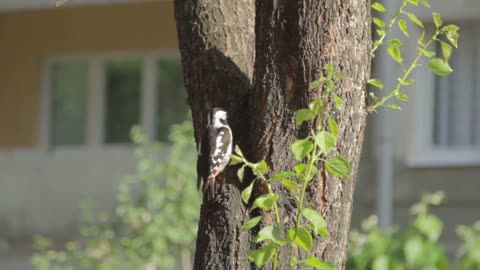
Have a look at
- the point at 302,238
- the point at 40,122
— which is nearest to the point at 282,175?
the point at 302,238

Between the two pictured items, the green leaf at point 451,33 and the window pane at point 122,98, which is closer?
the green leaf at point 451,33

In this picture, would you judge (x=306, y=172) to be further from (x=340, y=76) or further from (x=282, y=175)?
(x=340, y=76)

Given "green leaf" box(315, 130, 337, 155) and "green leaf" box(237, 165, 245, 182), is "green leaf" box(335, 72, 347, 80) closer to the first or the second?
"green leaf" box(315, 130, 337, 155)

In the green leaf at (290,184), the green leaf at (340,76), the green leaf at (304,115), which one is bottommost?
the green leaf at (290,184)

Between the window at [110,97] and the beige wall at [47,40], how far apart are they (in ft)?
0.56

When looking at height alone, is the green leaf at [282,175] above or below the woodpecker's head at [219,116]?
below

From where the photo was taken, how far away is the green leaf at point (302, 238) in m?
3.29

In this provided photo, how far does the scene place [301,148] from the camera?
10.5ft

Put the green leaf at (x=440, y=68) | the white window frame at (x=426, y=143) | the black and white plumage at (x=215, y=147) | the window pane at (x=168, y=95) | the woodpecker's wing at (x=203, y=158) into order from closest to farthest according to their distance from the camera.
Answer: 1. the green leaf at (x=440, y=68)
2. the black and white plumage at (x=215, y=147)
3. the woodpecker's wing at (x=203, y=158)
4. the white window frame at (x=426, y=143)
5. the window pane at (x=168, y=95)

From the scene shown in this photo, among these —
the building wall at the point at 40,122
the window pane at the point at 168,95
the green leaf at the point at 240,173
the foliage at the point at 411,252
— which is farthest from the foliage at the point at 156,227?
the green leaf at the point at 240,173

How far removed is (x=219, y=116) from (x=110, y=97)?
10.6 m

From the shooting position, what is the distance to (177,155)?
362 inches

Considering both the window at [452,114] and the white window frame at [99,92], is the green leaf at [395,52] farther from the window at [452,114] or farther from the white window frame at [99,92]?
the white window frame at [99,92]

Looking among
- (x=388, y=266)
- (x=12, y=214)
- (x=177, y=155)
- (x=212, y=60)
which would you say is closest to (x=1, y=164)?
(x=12, y=214)
